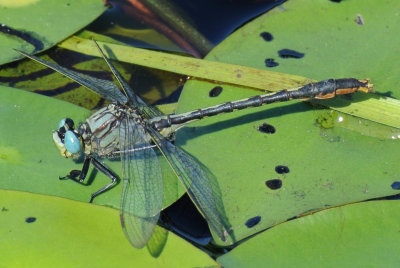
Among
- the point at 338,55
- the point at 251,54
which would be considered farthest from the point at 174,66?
the point at 338,55

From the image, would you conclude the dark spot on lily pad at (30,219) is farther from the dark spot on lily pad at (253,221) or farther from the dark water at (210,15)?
the dark water at (210,15)

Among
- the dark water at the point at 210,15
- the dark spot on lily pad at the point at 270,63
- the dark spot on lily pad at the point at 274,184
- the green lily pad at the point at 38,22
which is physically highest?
the green lily pad at the point at 38,22

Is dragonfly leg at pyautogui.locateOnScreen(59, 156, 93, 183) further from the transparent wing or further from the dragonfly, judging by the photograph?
the transparent wing

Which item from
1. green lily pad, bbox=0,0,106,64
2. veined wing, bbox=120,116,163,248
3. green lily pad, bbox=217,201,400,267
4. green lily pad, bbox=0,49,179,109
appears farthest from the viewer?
green lily pad, bbox=0,49,179,109

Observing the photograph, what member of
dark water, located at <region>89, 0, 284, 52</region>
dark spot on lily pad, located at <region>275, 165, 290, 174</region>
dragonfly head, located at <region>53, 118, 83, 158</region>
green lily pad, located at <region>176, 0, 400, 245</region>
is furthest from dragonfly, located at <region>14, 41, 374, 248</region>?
dark water, located at <region>89, 0, 284, 52</region>

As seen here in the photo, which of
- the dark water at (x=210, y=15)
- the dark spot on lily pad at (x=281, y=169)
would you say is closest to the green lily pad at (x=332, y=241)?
the dark spot on lily pad at (x=281, y=169)

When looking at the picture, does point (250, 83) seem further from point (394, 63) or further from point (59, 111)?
point (59, 111)
